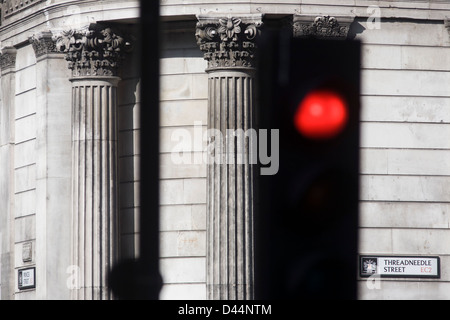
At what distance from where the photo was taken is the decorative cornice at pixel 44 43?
105ft

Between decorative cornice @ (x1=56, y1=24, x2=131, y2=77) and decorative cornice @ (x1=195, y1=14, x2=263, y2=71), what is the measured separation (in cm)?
226

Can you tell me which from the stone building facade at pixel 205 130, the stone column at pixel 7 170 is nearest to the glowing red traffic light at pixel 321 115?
the stone building facade at pixel 205 130

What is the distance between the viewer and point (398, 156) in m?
30.5

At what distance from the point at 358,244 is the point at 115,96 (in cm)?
687

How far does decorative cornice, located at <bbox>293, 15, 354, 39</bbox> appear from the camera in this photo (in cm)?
2994

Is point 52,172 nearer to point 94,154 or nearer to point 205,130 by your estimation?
point 94,154

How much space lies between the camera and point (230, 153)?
29.6m

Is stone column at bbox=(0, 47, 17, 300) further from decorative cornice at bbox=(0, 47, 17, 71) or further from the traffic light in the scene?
the traffic light

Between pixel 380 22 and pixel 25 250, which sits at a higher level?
pixel 380 22

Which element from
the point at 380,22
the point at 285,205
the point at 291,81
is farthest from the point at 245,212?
the point at 380,22
